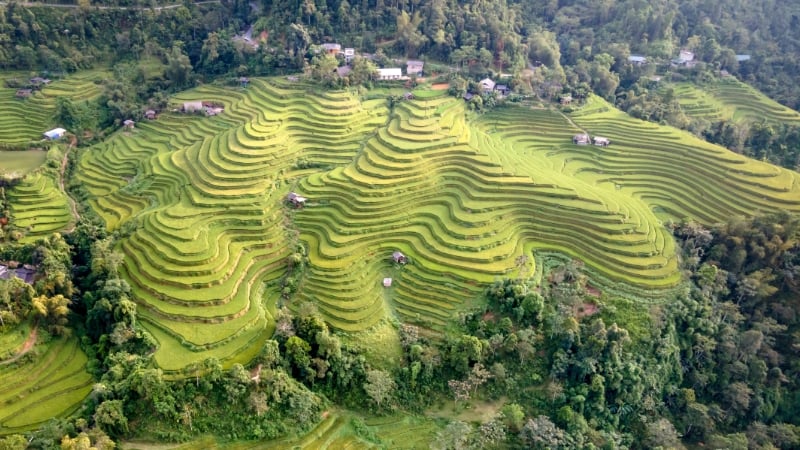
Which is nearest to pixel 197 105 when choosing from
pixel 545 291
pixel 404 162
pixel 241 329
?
pixel 404 162

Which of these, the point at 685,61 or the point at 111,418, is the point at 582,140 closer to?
the point at 685,61

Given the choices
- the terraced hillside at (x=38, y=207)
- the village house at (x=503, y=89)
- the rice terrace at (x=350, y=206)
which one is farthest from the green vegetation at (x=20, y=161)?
the village house at (x=503, y=89)

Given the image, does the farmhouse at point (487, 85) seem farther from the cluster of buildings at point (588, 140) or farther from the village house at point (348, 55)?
the village house at point (348, 55)

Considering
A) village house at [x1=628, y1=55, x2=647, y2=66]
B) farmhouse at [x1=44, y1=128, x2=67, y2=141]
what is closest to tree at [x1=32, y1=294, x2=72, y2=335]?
farmhouse at [x1=44, y1=128, x2=67, y2=141]

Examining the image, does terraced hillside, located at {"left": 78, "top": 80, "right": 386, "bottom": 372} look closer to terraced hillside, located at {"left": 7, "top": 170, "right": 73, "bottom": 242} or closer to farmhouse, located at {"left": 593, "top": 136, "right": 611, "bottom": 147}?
terraced hillside, located at {"left": 7, "top": 170, "right": 73, "bottom": 242}

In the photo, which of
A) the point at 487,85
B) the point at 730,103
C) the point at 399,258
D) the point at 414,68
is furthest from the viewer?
the point at 730,103

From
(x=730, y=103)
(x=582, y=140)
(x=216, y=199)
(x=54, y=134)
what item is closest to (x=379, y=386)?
(x=216, y=199)
